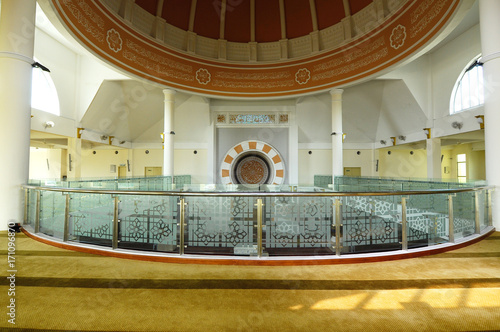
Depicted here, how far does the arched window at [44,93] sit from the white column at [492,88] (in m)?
11.0

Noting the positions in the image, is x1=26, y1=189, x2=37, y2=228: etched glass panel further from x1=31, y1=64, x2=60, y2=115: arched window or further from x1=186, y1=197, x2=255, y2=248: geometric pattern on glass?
x1=31, y1=64, x2=60, y2=115: arched window

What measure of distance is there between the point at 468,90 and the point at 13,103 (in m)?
11.4

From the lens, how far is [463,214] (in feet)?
12.1

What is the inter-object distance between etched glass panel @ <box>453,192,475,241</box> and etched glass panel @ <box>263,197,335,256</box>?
2002mm

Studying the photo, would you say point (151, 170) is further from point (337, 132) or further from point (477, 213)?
point (477, 213)

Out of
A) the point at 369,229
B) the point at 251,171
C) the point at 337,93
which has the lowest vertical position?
the point at 369,229

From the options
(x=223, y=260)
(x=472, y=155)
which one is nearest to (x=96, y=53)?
(x=223, y=260)

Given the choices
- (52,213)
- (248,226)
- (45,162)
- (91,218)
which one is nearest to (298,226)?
(248,226)

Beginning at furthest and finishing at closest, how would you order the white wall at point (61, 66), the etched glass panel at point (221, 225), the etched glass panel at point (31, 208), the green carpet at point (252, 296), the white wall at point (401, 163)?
the white wall at point (401, 163), the white wall at point (61, 66), the etched glass panel at point (31, 208), the etched glass panel at point (221, 225), the green carpet at point (252, 296)

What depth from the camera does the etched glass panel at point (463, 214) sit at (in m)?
3.54

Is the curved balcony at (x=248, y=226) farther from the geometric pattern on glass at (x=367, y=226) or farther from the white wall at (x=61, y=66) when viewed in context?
the white wall at (x=61, y=66)

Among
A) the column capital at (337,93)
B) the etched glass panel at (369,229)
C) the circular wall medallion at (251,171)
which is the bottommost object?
the etched glass panel at (369,229)

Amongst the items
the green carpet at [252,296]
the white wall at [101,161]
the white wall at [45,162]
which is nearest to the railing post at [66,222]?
the green carpet at [252,296]

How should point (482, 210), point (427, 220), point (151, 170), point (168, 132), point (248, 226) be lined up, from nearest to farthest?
point (248, 226)
point (427, 220)
point (482, 210)
point (168, 132)
point (151, 170)
